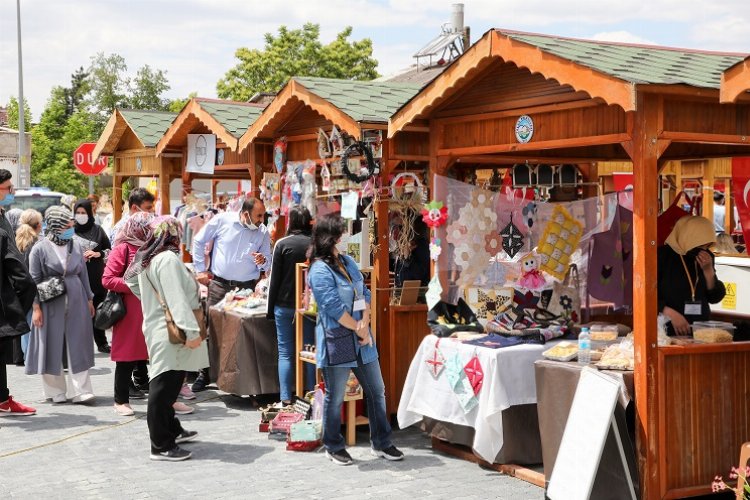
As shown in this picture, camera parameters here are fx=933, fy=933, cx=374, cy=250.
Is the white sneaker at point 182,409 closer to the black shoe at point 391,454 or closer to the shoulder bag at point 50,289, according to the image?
the shoulder bag at point 50,289

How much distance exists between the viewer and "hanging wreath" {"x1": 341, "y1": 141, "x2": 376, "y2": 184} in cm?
759

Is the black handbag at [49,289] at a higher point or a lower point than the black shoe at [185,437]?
higher

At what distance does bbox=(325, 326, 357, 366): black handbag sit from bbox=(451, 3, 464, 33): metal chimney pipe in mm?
26915

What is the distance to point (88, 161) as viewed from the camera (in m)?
15.7

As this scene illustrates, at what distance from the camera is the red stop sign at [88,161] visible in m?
15.5

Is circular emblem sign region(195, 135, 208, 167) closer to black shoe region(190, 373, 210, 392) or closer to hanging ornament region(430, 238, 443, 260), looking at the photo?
black shoe region(190, 373, 210, 392)

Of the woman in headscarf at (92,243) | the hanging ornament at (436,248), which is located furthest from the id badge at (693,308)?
the woman in headscarf at (92,243)

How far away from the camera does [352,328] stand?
634 cm

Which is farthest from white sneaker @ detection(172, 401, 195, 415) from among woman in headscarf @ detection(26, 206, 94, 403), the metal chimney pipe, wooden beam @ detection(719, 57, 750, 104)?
the metal chimney pipe

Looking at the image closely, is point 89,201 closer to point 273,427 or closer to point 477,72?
point 273,427

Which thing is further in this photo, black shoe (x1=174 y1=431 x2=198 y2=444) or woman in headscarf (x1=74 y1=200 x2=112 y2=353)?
woman in headscarf (x1=74 y1=200 x2=112 y2=353)

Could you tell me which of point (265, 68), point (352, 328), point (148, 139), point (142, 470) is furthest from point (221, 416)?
point (265, 68)

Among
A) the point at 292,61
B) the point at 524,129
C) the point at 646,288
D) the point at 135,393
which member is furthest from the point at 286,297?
the point at 292,61

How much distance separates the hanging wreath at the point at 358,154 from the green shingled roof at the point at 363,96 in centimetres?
26
